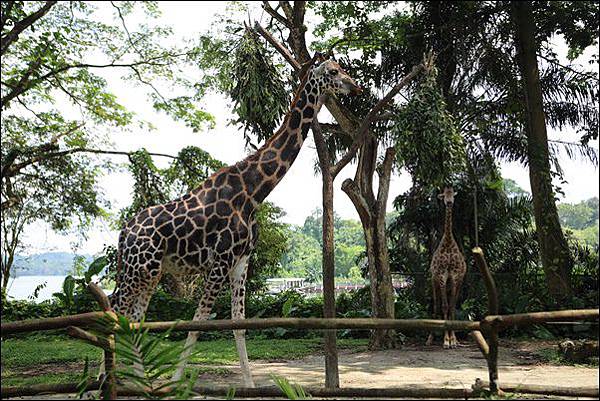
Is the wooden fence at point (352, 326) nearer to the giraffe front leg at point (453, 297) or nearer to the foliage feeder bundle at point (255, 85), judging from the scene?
the foliage feeder bundle at point (255, 85)

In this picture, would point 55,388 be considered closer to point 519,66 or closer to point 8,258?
point 519,66

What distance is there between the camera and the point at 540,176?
10859mm

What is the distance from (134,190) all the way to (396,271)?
20.3 feet

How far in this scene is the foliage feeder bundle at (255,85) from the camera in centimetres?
721

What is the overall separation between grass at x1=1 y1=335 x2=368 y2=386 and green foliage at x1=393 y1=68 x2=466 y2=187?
329 cm

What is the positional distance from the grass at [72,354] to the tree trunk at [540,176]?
11.6ft

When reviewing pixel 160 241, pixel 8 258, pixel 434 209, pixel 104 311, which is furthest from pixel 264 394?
pixel 8 258

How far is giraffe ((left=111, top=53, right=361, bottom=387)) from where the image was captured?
5.75m

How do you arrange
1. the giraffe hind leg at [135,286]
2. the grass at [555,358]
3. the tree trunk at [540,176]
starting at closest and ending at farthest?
the giraffe hind leg at [135,286]
the grass at [555,358]
the tree trunk at [540,176]

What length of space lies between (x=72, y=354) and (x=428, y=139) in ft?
20.8

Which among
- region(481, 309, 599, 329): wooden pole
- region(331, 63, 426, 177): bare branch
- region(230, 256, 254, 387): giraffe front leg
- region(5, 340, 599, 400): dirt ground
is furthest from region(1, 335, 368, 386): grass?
region(481, 309, 599, 329): wooden pole

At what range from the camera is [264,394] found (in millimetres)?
4059

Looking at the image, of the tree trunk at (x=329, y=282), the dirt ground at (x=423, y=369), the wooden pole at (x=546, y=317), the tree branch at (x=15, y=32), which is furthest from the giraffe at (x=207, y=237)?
the tree branch at (x=15, y=32)

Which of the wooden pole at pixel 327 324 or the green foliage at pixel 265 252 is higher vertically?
the green foliage at pixel 265 252
